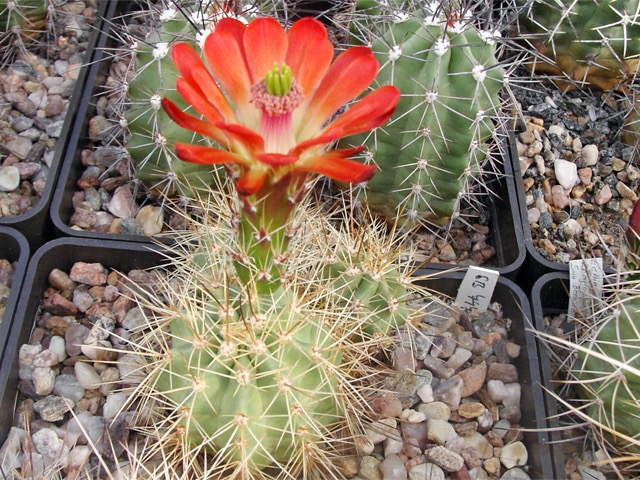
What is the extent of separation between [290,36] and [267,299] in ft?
1.23

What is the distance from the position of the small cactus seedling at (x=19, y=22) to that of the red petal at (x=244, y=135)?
52.1 inches

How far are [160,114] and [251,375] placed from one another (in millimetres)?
650

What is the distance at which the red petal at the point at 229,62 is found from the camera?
0.87 m

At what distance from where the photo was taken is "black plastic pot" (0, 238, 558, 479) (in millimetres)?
1288

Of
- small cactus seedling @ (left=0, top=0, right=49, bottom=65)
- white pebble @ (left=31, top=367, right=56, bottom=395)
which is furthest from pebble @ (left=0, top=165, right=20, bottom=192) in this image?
white pebble @ (left=31, top=367, right=56, bottom=395)

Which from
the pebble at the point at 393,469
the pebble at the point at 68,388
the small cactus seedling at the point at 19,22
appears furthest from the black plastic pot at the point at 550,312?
the small cactus seedling at the point at 19,22

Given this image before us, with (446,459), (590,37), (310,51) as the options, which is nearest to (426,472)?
(446,459)

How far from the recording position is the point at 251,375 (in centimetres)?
100

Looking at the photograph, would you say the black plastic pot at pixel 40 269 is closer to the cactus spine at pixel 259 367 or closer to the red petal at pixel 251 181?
the cactus spine at pixel 259 367

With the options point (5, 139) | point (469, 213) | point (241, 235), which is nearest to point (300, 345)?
point (241, 235)

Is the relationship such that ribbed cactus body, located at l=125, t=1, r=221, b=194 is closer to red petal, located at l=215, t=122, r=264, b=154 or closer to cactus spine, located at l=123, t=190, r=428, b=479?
cactus spine, located at l=123, t=190, r=428, b=479

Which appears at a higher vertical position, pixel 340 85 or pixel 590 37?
pixel 340 85

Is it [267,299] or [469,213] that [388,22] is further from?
[267,299]

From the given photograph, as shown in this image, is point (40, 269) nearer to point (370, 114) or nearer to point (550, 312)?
point (370, 114)
